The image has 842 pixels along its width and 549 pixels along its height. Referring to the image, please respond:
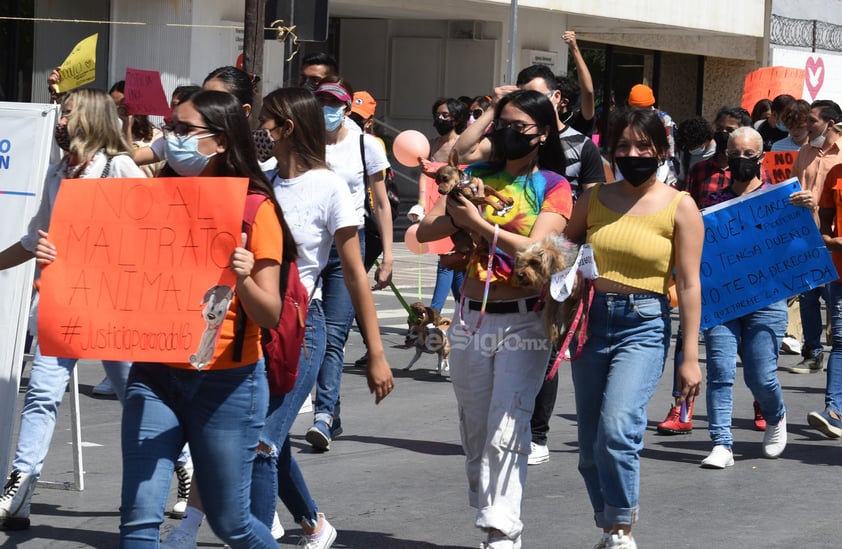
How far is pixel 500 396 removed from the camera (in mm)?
5496

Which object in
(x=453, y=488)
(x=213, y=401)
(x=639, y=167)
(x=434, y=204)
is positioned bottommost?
(x=453, y=488)

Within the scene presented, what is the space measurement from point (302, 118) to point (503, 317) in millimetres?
1104

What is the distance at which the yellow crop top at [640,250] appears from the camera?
554cm

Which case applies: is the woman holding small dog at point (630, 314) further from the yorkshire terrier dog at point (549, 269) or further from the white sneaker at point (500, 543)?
the white sneaker at point (500, 543)

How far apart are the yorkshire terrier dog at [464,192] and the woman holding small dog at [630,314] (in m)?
0.42

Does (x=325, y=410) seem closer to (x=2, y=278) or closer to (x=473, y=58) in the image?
(x=2, y=278)

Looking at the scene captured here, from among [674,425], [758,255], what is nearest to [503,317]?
[758,255]

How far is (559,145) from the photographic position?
19.0ft

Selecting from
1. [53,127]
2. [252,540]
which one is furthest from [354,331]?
[252,540]

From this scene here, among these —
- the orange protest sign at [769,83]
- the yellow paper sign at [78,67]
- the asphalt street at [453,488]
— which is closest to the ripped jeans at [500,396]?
the asphalt street at [453,488]

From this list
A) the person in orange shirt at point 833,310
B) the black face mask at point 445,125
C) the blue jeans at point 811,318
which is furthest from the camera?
the black face mask at point 445,125

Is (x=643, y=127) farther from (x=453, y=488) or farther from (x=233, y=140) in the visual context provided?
(x=453, y=488)

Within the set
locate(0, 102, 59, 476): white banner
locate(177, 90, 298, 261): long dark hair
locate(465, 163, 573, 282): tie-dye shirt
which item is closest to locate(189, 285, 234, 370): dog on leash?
locate(177, 90, 298, 261): long dark hair

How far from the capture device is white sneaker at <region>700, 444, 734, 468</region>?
766 cm
